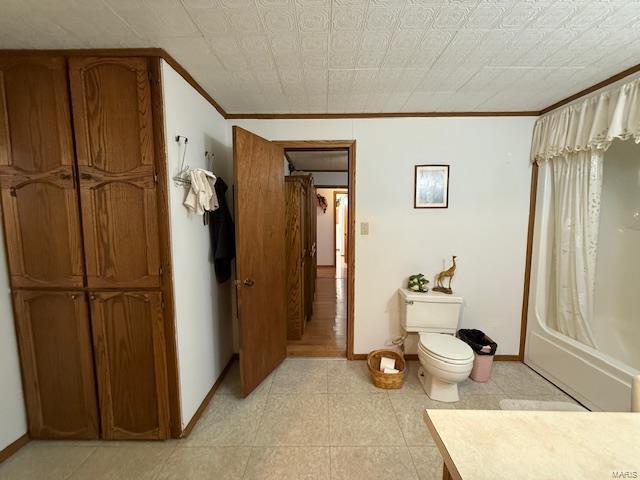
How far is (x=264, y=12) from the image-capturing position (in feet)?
3.80

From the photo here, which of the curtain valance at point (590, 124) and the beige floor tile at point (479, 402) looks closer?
the curtain valance at point (590, 124)

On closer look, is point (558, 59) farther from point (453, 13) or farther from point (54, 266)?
point (54, 266)

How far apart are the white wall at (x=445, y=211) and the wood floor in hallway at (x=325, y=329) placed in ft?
1.62

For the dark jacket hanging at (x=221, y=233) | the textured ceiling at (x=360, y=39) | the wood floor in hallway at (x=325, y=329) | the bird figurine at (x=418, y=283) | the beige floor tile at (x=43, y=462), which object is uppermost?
the textured ceiling at (x=360, y=39)

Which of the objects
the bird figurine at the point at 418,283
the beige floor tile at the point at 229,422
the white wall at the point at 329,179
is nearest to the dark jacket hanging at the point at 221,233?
the beige floor tile at the point at 229,422

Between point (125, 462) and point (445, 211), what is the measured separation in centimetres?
286

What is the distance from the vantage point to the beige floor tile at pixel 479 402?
1.89m

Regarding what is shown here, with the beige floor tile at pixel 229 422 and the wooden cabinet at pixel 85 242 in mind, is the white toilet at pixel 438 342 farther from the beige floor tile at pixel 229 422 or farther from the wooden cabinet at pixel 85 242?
Answer: the wooden cabinet at pixel 85 242

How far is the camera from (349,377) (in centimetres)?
226

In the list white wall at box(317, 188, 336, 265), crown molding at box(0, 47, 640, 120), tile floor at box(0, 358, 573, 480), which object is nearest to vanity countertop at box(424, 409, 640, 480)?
tile floor at box(0, 358, 573, 480)

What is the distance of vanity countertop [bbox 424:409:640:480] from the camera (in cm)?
68

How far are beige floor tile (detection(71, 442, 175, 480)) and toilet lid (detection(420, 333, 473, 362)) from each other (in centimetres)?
181

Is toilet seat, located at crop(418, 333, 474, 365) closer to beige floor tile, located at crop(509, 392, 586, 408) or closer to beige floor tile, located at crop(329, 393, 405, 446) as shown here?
beige floor tile, located at crop(329, 393, 405, 446)

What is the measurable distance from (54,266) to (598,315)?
12.8 ft
